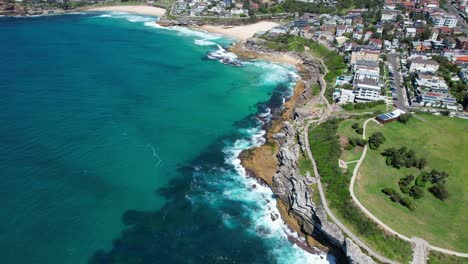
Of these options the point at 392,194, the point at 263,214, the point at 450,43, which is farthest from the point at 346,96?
the point at 450,43

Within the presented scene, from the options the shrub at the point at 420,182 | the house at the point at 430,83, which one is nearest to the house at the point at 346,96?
the house at the point at 430,83

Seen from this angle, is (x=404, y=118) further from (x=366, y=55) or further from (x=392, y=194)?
(x=366, y=55)

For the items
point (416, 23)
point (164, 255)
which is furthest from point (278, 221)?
point (416, 23)

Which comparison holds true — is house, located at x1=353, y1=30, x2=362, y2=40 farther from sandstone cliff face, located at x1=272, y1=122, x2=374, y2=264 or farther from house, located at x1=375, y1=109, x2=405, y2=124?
sandstone cliff face, located at x1=272, y1=122, x2=374, y2=264

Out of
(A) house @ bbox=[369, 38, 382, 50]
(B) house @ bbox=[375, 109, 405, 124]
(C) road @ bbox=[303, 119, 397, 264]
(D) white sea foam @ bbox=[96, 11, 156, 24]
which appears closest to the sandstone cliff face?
(C) road @ bbox=[303, 119, 397, 264]

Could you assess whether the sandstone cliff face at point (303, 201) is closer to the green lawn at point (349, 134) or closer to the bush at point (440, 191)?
the green lawn at point (349, 134)

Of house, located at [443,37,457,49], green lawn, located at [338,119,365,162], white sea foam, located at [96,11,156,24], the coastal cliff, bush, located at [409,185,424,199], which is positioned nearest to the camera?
the coastal cliff
